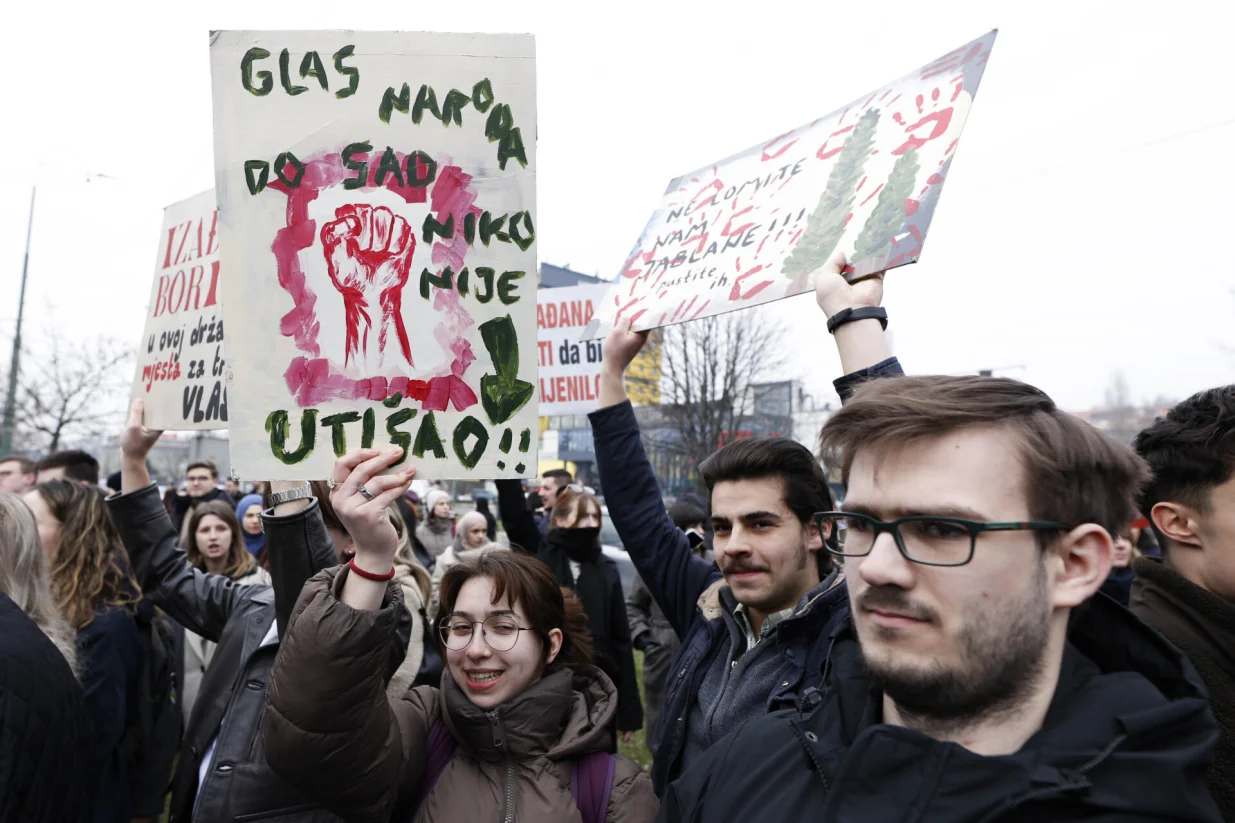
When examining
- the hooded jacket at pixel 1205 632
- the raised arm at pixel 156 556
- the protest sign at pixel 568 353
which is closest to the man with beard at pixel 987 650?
the hooded jacket at pixel 1205 632

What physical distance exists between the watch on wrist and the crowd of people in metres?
0.01

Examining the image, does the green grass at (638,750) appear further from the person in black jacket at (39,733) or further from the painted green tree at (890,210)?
the painted green tree at (890,210)

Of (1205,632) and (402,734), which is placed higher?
(1205,632)

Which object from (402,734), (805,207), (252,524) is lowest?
(402,734)

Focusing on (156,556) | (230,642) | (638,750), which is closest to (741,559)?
(230,642)

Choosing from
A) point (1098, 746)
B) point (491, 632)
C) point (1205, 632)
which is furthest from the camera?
point (491, 632)

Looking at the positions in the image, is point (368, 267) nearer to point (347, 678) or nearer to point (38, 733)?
point (347, 678)

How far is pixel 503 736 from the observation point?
223 centimetres

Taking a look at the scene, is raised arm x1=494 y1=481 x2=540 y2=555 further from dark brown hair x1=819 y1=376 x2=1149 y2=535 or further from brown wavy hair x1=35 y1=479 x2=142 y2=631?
dark brown hair x1=819 y1=376 x2=1149 y2=535

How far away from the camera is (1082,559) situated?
4.59 ft

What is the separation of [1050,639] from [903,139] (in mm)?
1628

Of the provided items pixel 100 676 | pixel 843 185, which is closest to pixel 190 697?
pixel 100 676

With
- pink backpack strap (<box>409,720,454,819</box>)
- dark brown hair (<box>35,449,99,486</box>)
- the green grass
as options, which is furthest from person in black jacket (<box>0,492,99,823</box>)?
the green grass

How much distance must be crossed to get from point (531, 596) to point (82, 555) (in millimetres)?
2600
